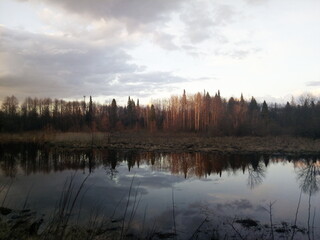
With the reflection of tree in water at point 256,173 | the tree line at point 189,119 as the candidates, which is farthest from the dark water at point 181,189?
the tree line at point 189,119

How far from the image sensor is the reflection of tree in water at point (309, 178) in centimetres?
1294

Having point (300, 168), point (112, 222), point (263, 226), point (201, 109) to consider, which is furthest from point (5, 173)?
point (201, 109)

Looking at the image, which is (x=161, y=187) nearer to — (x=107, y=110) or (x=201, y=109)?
(x=201, y=109)

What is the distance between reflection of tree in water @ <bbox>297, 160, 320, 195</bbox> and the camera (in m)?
12.9

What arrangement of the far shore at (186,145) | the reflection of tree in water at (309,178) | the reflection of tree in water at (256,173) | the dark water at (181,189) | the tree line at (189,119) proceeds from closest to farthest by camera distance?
the dark water at (181,189)
the reflection of tree in water at (309,178)
the reflection of tree in water at (256,173)
the far shore at (186,145)
the tree line at (189,119)

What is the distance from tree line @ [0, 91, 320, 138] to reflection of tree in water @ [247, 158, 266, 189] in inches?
828

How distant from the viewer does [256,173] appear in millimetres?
16766

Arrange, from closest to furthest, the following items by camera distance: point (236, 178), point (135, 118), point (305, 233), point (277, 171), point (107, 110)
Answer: point (305, 233) → point (236, 178) → point (277, 171) → point (135, 118) → point (107, 110)

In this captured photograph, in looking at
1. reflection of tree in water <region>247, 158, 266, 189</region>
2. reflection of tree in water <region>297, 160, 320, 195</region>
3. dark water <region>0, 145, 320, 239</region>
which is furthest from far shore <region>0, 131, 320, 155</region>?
reflection of tree in water <region>297, 160, 320, 195</region>

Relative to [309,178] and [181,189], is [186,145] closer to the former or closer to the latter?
[309,178]

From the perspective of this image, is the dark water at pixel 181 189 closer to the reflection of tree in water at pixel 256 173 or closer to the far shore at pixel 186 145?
the reflection of tree in water at pixel 256 173

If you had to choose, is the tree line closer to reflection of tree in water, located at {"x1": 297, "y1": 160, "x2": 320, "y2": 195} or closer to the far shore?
the far shore

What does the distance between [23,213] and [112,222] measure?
2748mm

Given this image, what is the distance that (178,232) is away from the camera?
7.76 metres
